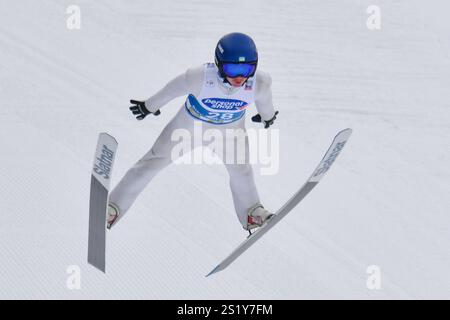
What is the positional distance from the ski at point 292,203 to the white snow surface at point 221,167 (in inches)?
7.3

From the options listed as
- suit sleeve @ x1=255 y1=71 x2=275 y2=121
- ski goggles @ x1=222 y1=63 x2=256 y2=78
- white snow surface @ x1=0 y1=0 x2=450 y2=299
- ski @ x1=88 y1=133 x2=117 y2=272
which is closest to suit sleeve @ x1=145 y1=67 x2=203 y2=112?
ski goggles @ x1=222 y1=63 x2=256 y2=78

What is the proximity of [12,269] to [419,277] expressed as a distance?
2380mm

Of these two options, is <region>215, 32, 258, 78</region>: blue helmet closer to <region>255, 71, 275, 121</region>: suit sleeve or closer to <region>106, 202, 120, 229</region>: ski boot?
<region>255, 71, 275, 121</region>: suit sleeve

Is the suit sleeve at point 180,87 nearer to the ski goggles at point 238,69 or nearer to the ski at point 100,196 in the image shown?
the ski goggles at point 238,69

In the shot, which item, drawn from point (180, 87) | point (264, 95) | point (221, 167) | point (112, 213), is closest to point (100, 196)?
point (112, 213)

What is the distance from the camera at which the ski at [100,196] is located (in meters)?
4.68

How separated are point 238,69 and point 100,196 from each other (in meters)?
1.01

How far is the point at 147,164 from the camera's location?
17.3 feet

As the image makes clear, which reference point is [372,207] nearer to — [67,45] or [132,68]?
[132,68]

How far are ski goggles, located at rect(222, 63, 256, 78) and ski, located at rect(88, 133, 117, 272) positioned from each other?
0.72 meters

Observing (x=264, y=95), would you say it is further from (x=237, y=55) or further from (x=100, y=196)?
(x=100, y=196)

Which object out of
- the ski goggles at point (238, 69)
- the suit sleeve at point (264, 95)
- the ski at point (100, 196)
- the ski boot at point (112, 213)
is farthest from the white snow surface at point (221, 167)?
the ski goggles at point (238, 69)

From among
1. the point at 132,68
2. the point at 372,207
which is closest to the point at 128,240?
the point at 372,207

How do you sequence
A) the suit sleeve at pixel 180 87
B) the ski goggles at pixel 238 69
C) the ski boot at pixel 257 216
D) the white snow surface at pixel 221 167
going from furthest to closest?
the ski boot at pixel 257 216 → the white snow surface at pixel 221 167 → the suit sleeve at pixel 180 87 → the ski goggles at pixel 238 69
